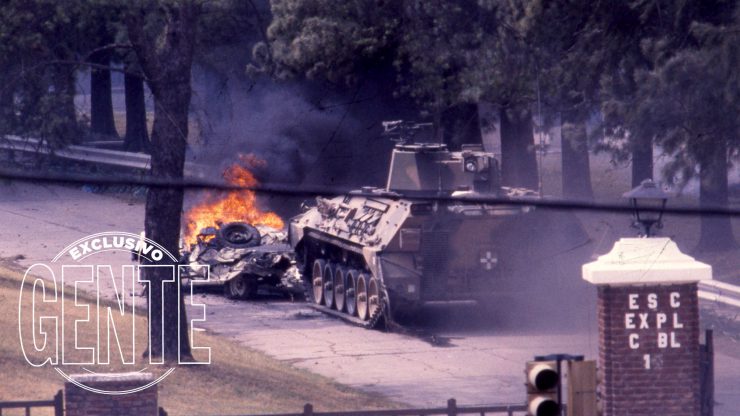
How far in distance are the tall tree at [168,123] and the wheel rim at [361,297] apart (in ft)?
16.3

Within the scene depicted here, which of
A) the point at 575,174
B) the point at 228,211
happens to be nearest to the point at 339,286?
the point at 228,211

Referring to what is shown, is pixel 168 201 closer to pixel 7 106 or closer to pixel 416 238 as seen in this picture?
pixel 7 106

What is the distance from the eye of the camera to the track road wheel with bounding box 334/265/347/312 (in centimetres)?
1925

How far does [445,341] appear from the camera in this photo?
1700cm

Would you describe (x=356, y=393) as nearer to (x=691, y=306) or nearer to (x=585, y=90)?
(x=691, y=306)

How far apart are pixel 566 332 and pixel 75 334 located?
7.19 m

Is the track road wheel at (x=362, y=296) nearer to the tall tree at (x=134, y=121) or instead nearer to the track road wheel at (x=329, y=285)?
the track road wheel at (x=329, y=285)

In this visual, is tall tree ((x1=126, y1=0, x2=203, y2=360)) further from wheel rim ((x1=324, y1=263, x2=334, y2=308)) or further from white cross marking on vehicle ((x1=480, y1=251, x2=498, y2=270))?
wheel rim ((x1=324, y1=263, x2=334, y2=308))

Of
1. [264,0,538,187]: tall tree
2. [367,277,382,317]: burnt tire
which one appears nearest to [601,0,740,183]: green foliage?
[264,0,538,187]: tall tree

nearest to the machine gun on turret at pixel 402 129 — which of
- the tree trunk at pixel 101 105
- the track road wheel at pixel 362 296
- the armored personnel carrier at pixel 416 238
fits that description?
the armored personnel carrier at pixel 416 238

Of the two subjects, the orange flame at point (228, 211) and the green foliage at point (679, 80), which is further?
the orange flame at point (228, 211)

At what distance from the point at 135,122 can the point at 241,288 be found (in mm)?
10564

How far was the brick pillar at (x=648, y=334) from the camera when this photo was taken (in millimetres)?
9992

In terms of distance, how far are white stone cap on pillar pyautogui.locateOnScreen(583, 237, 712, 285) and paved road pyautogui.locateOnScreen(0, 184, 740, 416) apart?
119 inches
